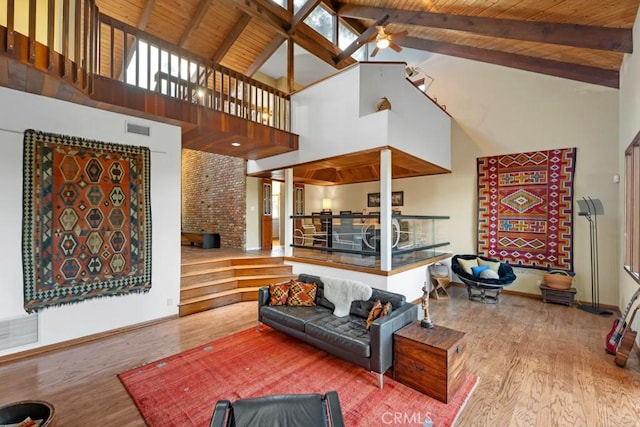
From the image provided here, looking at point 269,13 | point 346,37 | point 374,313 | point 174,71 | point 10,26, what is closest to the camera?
point 10,26

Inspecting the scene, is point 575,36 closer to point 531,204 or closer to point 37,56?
point 531,204

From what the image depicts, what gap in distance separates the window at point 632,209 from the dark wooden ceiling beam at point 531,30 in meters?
1.37

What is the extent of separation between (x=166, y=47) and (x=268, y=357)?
4.46m

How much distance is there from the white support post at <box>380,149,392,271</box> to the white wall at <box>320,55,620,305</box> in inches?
115

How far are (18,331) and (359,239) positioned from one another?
465 cm

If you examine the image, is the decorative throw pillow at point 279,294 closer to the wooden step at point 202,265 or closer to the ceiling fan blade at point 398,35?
the wooden step at point 202,265

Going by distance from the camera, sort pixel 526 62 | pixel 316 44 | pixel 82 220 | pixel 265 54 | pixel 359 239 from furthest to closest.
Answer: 1. pixel 265 54
2. pixel 316 44
3. pixel 526 62
4. pixel 359 239
5. pixel 82 220

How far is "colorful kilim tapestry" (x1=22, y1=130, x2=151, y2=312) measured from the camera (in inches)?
126

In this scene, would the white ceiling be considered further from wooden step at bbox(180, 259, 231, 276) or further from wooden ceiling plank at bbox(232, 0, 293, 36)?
wooden step at bbox(180, 259, 231, 276)

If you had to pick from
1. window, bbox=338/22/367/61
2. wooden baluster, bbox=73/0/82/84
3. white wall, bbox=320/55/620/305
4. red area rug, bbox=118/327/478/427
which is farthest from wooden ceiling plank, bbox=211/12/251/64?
red area rug, bbox=118/327/478/427

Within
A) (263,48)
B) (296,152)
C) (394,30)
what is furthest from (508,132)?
(263,48)

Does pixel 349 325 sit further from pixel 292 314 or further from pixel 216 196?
pixel 216 196

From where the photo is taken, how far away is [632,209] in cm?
383

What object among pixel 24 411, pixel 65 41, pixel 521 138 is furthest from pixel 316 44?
pixel 24 411
